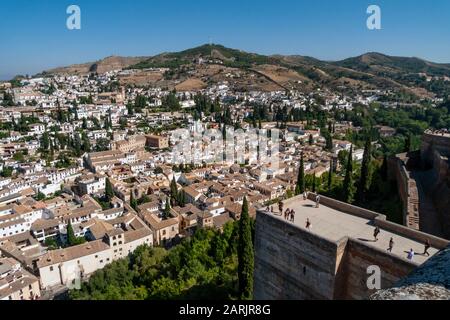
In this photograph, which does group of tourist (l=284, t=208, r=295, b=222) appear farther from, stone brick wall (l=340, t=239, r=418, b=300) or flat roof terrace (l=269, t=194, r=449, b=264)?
stone brick wall (l=340, t=239, r=418, b=300)

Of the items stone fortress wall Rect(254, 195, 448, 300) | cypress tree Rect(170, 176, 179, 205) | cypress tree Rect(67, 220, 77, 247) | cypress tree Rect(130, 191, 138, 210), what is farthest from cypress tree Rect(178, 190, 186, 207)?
stone fortress wall Rect(254, 195, 448, 300)

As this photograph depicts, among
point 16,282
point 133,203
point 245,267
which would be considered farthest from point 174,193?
point 245,267

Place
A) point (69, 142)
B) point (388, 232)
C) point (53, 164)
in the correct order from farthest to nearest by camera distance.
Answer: point (69, 142) → point (53, 164) → point (388, 232)

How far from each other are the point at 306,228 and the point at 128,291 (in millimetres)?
12610

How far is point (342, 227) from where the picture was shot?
752 centimetres

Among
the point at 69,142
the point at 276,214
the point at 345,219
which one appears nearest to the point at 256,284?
the point at 276,214

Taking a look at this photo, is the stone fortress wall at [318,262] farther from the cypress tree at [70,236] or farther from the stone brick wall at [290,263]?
the cypress tree at [70,236]

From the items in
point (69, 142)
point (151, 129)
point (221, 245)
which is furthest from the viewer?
point (151, 129)

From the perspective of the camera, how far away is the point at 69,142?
42.2 meters

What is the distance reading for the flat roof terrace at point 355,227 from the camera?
258 inches

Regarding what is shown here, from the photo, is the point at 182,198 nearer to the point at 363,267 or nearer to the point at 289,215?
the point at 289,215

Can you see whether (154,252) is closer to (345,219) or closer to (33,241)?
(33,241)
